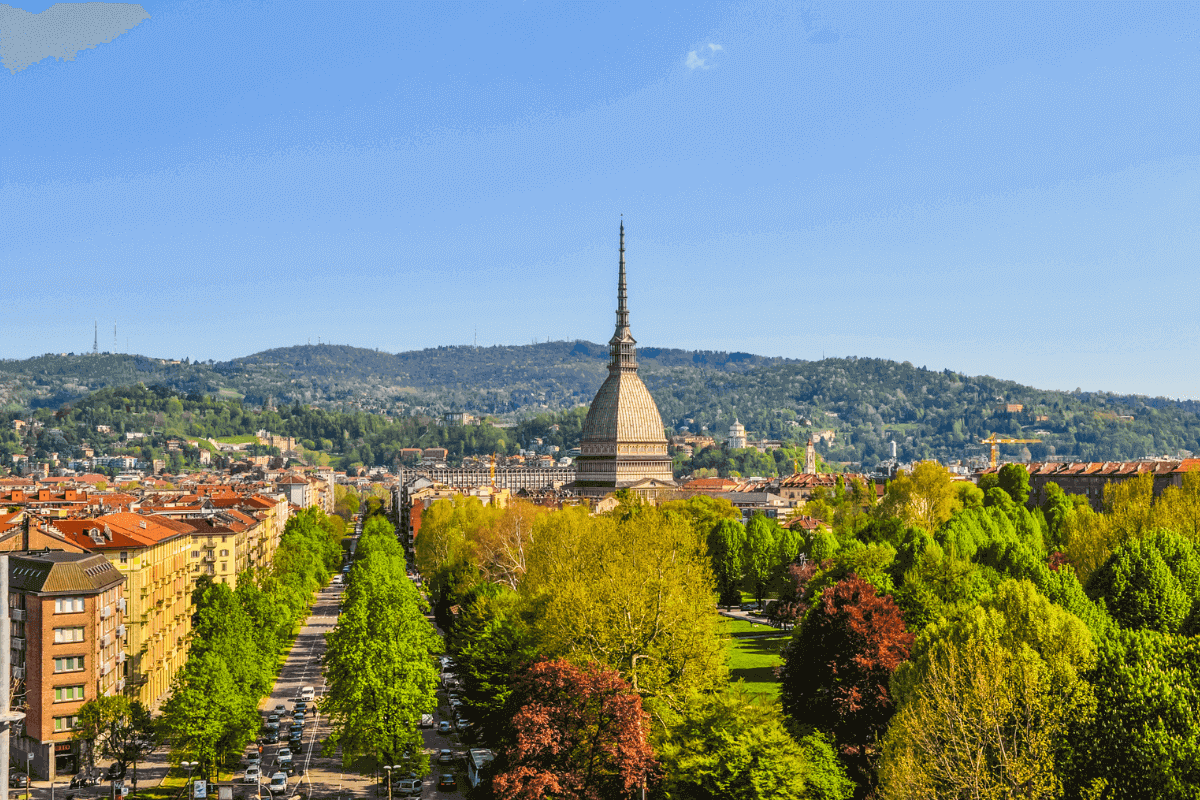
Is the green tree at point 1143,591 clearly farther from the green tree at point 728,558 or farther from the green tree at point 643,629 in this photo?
the green tree at point 728,558

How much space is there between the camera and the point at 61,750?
5725 centimetres

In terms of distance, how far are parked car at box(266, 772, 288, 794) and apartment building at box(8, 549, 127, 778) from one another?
10579 millimetres

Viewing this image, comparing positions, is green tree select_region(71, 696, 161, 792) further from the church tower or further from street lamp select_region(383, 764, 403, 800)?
the church tower

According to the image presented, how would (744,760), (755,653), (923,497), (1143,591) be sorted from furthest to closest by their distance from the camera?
(923,497) → (755,653) → (1143,591) → (744,760)

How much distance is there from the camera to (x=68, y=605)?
58156 mm

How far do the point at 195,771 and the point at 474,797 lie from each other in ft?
52.5

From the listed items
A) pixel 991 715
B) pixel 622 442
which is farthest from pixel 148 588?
pixel 622 442

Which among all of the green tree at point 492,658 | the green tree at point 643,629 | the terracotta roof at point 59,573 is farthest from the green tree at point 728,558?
the terracotta roof at point 59,573

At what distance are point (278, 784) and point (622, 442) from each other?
135 m

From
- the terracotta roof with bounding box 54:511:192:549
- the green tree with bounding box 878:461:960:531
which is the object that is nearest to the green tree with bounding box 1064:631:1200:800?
the terracotta roof with bounding box 54:511:192:549

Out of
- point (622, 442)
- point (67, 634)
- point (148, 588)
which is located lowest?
point (67, 634)

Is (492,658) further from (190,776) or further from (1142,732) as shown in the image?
(1142,732)

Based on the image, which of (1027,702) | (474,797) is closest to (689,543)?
(474,797)

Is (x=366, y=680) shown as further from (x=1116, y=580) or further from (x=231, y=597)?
(x=1116, y=580)
